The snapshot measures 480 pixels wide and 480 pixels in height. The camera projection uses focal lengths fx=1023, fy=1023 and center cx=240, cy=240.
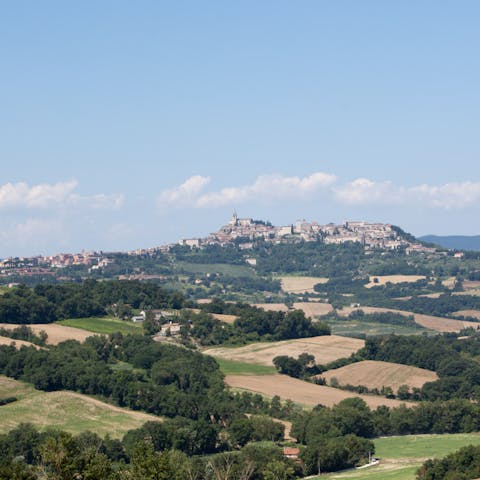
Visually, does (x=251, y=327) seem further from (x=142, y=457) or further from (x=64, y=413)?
(x=142, y=457)

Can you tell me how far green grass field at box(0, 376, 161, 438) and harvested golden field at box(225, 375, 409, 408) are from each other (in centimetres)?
1912

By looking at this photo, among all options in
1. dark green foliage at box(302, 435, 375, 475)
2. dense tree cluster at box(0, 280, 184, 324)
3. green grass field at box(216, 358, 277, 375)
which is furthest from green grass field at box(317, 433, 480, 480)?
dense tree cluster at box(0, 280, 184, 324)

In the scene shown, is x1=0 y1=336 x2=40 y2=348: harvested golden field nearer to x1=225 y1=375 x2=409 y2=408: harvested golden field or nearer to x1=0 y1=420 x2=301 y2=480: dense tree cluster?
x1=225 y1=375 x2=409 y2=408: harvested golden field

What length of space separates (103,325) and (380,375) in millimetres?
46716

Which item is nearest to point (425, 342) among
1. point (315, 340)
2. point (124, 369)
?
point (315, 340)

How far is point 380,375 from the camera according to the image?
455ft

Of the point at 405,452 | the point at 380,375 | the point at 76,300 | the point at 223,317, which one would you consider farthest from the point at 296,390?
the point at 76,300

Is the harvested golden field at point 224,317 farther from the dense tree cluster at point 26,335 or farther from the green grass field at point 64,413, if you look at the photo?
the green grass field at point 64,413

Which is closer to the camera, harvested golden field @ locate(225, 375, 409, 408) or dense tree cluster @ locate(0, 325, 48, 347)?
harvested golden field @ locate(225, 375, 409, 408)

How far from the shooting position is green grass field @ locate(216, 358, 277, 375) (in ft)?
454

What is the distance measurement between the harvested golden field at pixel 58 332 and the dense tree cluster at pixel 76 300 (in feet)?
12.8

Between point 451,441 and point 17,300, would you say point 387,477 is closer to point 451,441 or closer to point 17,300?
point 451,441

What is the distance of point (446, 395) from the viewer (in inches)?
5094

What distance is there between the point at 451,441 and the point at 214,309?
82707 mm
